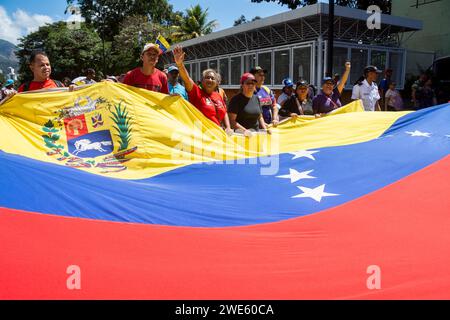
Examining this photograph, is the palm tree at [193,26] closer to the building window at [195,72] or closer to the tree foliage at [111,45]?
the tree foliage at [111,45]

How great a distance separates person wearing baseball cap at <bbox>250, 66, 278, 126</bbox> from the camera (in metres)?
5.64

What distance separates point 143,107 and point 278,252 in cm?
261

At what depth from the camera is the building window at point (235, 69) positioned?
17791 mm

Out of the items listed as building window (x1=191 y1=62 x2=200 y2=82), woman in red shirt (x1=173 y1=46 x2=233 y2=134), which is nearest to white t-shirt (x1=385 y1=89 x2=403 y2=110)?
woman in red shirt (x1=173 y1=46 x2=233 y2=134)

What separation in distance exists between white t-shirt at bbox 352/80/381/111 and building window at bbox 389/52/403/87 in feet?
31.2

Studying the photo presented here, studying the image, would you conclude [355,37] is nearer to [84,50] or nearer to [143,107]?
[143,107]

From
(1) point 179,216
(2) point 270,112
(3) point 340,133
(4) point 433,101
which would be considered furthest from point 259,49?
(1) point 179,216

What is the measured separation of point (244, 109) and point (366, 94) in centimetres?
313

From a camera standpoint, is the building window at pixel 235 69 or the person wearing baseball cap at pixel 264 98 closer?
the person wearing baseball cap at pixel 264 98

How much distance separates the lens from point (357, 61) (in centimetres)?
1419

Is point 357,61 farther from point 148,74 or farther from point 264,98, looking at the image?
point 148,74

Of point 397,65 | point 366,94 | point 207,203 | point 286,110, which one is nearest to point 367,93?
point 366,94

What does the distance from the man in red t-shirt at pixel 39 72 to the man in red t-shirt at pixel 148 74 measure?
2.83 feet

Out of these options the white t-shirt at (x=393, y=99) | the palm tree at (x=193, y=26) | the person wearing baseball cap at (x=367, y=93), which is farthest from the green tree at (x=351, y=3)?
the person wearing baseball cap at (x=367, y=93)
